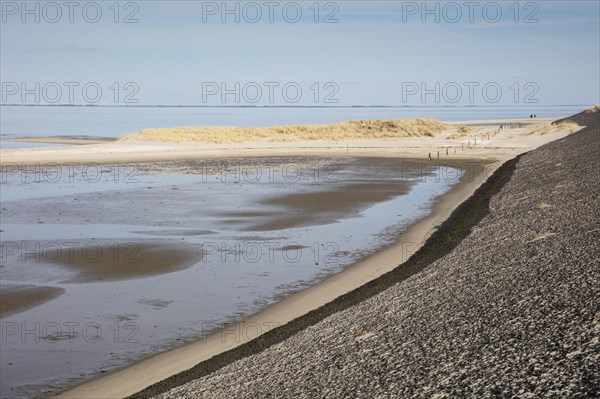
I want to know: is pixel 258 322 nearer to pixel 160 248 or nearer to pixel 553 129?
pixel 160 248

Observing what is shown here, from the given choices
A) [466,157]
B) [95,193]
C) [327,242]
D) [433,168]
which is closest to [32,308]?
[327,242]

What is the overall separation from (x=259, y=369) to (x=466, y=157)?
145 feet

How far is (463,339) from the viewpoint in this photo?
28.7ft

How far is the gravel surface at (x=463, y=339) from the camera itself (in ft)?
24.3

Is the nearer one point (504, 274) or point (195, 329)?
point (504, 274)

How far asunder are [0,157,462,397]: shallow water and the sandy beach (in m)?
0.38

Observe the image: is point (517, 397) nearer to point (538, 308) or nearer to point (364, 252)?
point (538, 308)

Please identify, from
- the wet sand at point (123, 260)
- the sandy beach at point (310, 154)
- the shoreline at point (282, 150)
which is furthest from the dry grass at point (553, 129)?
the wet sand at point (123, 260)

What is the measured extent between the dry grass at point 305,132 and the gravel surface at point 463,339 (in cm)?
5964

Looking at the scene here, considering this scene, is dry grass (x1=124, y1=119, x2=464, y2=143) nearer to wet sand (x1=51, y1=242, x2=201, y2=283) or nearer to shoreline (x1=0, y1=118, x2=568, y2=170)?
shoreline (x1=0, y1=118, x2=568, y2=170)

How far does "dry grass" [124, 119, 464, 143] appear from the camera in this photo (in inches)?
2859

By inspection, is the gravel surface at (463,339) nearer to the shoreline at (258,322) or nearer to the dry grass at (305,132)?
the shoreline at (258,322)

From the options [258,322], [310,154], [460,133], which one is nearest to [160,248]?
[258,322]

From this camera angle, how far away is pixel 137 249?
A: 19609mm
